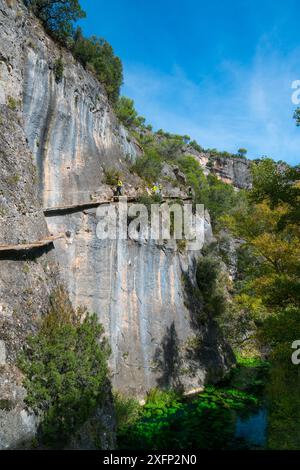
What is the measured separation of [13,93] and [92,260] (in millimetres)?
7583

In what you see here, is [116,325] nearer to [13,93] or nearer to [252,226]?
[252,226]

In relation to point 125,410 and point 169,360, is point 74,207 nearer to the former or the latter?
point 125,410

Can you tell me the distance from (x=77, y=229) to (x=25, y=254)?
5349 mm

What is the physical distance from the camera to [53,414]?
28.9 feet

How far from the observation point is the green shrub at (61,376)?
8.77 metres

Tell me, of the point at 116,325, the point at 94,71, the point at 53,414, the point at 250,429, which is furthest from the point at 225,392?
the point at 94,71

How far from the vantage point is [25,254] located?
11266 millimetres

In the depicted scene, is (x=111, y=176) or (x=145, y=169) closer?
(x=111, y=176)

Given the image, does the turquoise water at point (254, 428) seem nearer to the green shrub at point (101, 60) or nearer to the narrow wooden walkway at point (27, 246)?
the narrow wooden walkway at point (27, 246)

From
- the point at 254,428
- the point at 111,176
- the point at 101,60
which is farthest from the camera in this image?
the point at 101,60

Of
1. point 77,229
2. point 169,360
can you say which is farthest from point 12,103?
point 169,360

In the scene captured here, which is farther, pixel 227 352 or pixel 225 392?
pixel 227 352

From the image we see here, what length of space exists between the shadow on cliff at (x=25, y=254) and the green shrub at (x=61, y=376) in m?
1.95
